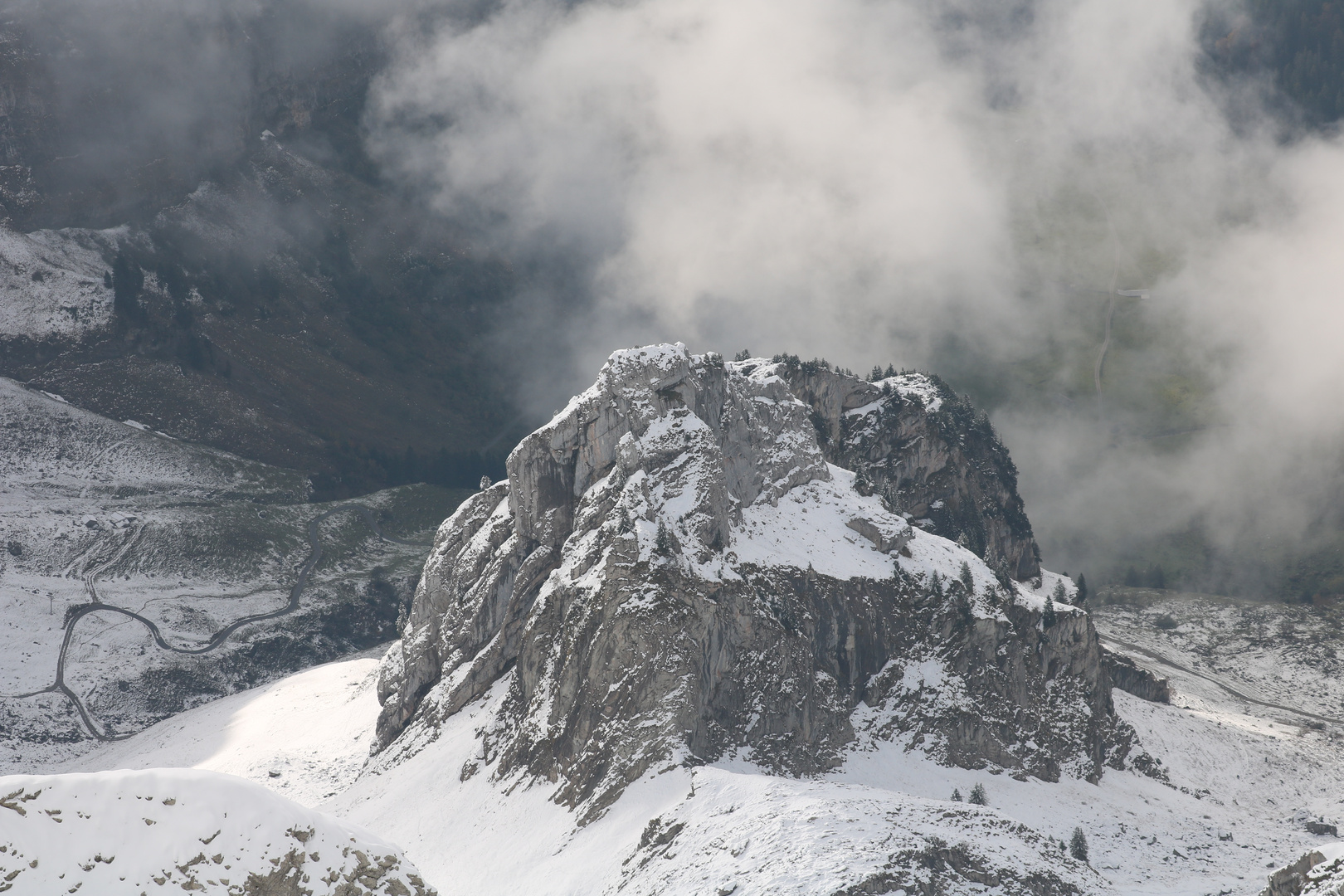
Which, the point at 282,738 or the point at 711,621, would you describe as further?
the point at 282,738

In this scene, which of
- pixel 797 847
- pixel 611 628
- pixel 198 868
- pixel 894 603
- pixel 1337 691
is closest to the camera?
pixel 198 868

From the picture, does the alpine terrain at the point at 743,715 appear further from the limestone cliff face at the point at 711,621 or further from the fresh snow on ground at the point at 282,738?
the fresh snow on ground at the point at 282,738

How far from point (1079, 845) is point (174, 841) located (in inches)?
3458

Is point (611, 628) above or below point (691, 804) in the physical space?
above

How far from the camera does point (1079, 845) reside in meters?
111

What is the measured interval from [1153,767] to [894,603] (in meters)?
32.7

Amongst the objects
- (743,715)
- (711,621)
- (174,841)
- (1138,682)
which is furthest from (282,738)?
(174,841)

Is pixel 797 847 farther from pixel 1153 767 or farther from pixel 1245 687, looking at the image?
pixel 1245 687

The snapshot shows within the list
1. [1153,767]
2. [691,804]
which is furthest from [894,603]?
[691,804]

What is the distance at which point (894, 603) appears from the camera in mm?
132250

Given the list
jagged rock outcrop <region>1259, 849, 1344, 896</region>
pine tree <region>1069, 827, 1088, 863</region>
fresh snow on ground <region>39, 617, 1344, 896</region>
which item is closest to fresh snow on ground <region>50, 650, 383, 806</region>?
fresh snow on ground <region>39, 617, 1344, 896</region>

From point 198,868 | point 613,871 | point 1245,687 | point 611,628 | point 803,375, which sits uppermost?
point 803,375

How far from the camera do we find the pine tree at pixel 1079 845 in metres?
109

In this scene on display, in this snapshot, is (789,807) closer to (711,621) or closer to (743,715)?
(743,715)
